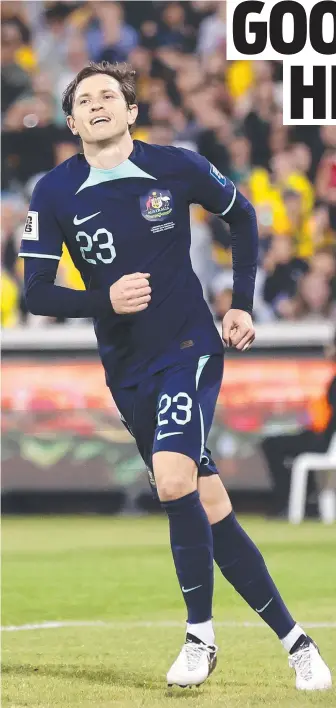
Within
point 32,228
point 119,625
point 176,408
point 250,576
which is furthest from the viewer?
point 119,625

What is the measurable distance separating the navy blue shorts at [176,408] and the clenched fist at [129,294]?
31 cm

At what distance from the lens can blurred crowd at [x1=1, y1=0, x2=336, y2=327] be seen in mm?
13461

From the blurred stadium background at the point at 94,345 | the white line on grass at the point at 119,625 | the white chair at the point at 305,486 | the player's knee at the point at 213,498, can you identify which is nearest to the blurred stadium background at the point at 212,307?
the blurred stadium background at the point at 94,345

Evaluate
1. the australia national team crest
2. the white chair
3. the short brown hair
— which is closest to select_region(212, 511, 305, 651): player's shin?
the australia national team crest

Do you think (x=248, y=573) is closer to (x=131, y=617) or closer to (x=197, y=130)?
(x=131, y=617)

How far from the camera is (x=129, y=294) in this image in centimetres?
499

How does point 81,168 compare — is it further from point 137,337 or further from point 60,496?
point 60,496

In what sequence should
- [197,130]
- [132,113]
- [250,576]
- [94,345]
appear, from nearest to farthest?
[250,576], [132,113], [94,345], [197,130]

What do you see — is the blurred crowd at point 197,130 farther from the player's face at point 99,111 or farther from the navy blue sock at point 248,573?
the navy blue sock at point 248,573

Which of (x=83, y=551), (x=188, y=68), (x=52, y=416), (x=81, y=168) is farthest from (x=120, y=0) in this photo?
(x=81, y=168)

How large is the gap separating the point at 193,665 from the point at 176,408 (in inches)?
36.0

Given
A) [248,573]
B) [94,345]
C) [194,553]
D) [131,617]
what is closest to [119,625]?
[131,617]

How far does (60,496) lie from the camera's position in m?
13.5

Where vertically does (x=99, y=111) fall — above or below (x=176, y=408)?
above
